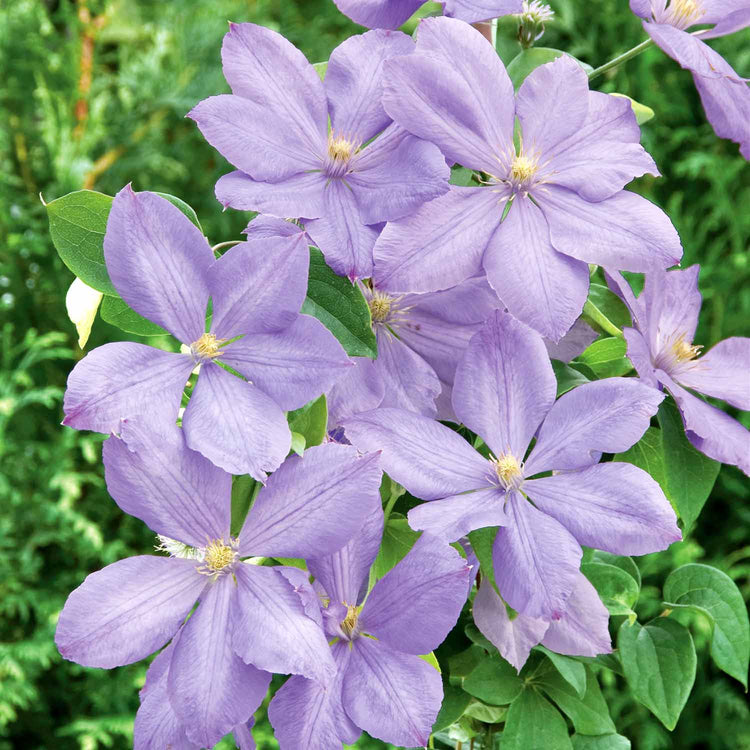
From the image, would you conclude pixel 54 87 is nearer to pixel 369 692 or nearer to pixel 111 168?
pixel 111 168

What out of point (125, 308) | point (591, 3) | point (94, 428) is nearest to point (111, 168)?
point (591, 3)

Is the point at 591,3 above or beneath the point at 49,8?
beneath

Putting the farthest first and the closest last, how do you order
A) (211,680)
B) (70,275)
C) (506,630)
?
(70,275), (506,630), (211,680)

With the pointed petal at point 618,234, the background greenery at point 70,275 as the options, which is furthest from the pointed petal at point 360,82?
the background greenery at point 70,275

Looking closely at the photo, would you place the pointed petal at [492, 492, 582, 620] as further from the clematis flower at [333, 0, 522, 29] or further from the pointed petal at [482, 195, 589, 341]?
the clematis flower at [333, 0, 522, 29]

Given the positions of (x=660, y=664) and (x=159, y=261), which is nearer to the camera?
(x=159, y=261)

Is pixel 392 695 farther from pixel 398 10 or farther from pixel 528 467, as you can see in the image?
pixel 398 10

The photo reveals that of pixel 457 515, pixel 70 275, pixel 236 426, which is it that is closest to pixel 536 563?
pixel 457 515

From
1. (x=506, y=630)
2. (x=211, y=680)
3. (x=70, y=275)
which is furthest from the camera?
(x=70, y=275)
